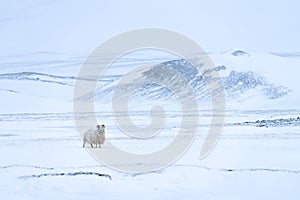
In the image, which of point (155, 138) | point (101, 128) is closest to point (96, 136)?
point (101, 128)

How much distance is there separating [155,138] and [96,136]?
0.31 metres

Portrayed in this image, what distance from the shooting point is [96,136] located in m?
3.03

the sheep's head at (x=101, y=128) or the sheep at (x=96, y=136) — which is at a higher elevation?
the sheep's head at (x=101, y=128)

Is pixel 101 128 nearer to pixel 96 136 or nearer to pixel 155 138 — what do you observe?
pixel 96 136

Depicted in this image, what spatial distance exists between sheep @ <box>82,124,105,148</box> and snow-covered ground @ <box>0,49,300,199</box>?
4cm

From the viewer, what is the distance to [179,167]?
2.92m

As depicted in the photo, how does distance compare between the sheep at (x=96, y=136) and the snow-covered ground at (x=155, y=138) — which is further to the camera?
the sheep at (x=96, y=136)

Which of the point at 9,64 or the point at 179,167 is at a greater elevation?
the point at 9,64

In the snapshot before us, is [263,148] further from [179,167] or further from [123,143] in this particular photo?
[123,143]

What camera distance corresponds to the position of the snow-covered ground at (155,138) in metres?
2.85

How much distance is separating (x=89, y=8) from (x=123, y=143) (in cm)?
91

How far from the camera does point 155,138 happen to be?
303 centimetres

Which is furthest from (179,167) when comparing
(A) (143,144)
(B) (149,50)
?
(B) (149,50)

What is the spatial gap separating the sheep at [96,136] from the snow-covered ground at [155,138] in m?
0.04
